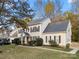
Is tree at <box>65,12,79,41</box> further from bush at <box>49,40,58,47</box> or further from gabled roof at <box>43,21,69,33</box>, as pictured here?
bush at <box>49,40,58,47</box>

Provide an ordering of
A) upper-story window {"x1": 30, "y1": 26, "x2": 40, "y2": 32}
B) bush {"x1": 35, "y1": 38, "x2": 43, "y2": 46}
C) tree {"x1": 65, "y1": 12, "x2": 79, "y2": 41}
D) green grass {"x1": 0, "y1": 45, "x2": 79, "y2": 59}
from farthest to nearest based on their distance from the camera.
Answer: tree {"x1": 65, "y1": 12, "x2": 79, "y2": 41} < upper-story window {"x1": 30, "y1": 26, "x2": 40, "y2": 32} < bush {"x1": 35, "y1": 38, "x2": 43, "y2": 46} < green grass {"x1": 0, "y1": 45, "x2": 79, "y2": 59}

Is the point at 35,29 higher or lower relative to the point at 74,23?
lower

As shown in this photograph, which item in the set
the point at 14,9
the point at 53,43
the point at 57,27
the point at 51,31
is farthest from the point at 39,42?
the point at 14,9

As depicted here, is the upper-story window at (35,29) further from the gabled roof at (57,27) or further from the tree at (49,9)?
the tree at (49,9)

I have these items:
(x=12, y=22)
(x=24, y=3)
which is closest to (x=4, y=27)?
(x=12, y=22)

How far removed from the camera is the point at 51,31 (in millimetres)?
46938

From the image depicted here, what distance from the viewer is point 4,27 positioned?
29.7 meters

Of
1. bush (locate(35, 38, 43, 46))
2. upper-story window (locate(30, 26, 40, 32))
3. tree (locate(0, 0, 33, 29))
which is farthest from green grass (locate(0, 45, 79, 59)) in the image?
upper-story window (locate(30, 26, 40, 32))

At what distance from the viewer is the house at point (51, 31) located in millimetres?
43938

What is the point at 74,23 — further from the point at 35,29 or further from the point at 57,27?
the point at 35,29

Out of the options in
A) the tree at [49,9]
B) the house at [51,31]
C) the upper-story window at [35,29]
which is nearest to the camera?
the house at [51,31]

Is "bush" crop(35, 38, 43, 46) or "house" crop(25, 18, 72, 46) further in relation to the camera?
"bush" crop(35, 38, 43, 46)

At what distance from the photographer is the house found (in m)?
43.9

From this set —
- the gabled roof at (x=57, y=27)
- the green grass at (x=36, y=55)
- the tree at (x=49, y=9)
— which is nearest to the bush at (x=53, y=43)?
the gabled roof at (x=57, y=27)
